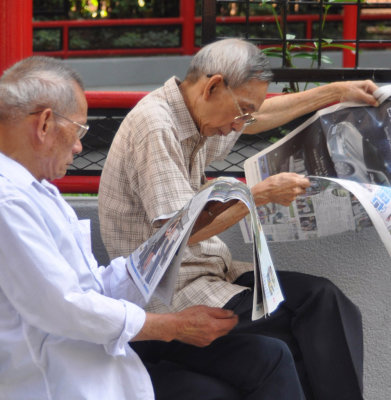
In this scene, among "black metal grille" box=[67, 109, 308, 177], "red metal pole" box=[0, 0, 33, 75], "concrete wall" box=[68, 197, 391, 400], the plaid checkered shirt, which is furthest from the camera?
"red metal pole" box=[0, 0, 33, 75]

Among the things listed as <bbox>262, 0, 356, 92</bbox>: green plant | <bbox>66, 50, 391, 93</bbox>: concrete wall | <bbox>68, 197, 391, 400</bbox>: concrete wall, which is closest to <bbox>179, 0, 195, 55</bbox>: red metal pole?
<bbox>66, 50, 391, 93</bbox>: concrete wall

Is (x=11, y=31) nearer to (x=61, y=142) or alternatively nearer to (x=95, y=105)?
(x=95, y=105)

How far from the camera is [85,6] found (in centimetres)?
1017

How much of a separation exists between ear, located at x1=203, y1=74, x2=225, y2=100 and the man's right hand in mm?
580

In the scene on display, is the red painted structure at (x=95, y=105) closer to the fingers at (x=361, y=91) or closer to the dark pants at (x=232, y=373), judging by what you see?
the fingers at (x=361, y=91)

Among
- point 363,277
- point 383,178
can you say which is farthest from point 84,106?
point 363,277

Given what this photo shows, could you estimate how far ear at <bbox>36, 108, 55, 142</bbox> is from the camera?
64.7 inches

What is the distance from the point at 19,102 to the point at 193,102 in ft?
2.18

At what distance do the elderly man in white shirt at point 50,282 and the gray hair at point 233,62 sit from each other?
1.72 ft

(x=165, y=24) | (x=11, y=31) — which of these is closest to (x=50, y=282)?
(x=11, y=31)

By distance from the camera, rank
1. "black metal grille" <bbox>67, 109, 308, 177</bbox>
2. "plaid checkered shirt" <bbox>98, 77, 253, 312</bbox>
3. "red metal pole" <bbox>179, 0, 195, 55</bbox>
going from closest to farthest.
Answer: "plaid checkered shirt" <bbox>98, 77, 253, 312</bbox> → "black metal grille" <bbox>67, 109, 308, 177</bbox> → "red metal pole" <bbox>179, 0, 195, 55</bbox>

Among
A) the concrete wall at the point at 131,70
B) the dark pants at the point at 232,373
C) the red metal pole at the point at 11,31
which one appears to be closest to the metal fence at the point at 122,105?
the red metal pole at the point at 11,31

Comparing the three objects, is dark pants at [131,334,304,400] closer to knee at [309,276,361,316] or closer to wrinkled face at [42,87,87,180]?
knee at [309,276,361,316]

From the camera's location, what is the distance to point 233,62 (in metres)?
2.13
